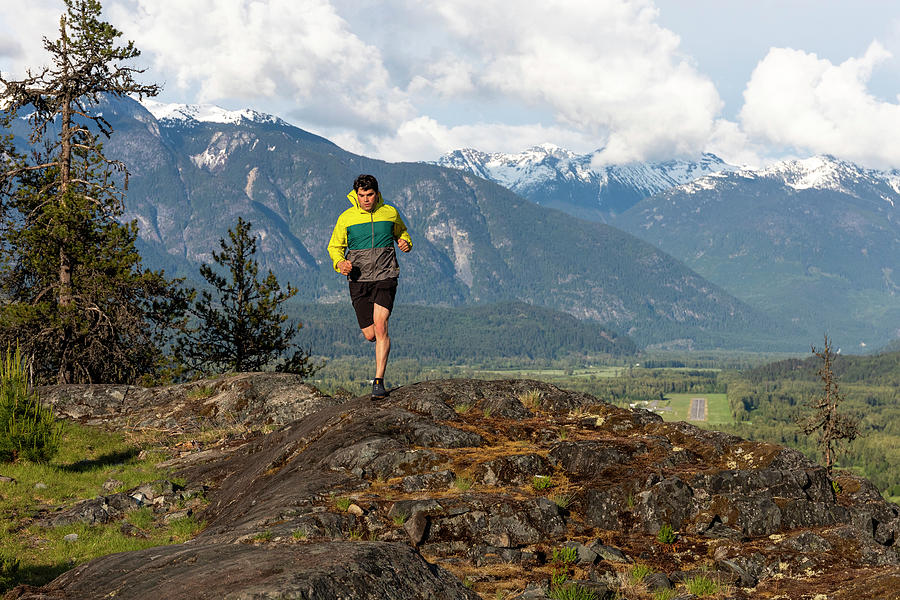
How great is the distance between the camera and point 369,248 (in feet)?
45.0

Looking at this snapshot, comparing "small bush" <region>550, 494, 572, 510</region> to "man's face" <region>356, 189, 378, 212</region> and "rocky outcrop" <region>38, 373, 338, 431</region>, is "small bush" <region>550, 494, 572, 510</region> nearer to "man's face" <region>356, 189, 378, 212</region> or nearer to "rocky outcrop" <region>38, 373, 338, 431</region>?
"man's face" <region>356, 189, 378, 212</region>

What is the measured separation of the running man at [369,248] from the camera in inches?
531

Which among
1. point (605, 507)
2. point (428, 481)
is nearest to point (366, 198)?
point (428, 481)

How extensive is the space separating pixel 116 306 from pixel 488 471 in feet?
83.5

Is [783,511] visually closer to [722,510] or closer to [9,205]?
[722,510]

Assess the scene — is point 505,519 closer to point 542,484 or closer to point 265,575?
point 542,484

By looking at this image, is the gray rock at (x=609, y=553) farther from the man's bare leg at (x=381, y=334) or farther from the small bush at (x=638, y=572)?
the man's bare leg at (x=381, y=334)

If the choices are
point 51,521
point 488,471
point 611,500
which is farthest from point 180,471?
point 611,500

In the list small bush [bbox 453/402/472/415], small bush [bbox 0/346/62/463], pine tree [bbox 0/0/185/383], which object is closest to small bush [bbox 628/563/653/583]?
small bush [bbox 453/402/472/415]

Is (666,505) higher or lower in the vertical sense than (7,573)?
higher

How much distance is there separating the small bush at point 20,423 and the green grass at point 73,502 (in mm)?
354

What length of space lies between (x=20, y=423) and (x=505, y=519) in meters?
12.5

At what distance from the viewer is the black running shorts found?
13.9m

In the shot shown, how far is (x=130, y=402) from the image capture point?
22891mm
